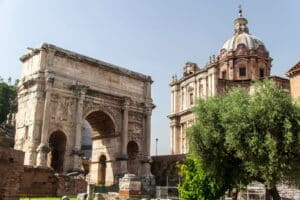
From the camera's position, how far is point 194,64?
161 ft

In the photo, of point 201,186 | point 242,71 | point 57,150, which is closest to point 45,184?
point 57,150

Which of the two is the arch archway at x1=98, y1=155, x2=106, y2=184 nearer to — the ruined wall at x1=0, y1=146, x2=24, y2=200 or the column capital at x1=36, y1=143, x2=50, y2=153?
the column capital at x1=36, y1=143, x2=50, y2=153

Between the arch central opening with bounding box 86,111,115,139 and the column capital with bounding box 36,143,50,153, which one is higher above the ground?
the arch central opening with bounding box 86,111,115,139

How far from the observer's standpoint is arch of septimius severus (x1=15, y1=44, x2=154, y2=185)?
2947 cm

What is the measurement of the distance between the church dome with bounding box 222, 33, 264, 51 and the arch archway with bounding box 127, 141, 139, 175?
1827cm

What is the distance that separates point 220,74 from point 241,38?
5178 mm

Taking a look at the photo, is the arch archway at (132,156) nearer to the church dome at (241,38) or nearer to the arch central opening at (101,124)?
the arch central opening at (101,124)

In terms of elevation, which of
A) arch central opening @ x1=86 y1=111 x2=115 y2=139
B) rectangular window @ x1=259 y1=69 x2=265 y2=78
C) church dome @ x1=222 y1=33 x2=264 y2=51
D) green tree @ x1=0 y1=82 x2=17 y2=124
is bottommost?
arch central opening @ x1=86 y1=111 x2=115 y2=139

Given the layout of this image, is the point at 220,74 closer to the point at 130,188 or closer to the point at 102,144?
the point at 102,144

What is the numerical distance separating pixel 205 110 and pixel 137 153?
→ 63.3 feet

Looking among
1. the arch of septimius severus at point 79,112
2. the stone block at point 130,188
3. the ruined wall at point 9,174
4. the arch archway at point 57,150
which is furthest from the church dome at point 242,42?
the ruined wall at point 9,174

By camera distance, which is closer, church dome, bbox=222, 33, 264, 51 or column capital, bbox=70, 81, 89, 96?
column capital, bbox=70, 81, 89, 96

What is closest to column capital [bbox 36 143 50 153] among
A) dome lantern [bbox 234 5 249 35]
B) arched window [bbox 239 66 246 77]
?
arched window [bbox 239 66 246 77]

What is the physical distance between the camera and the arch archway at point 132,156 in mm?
35784
